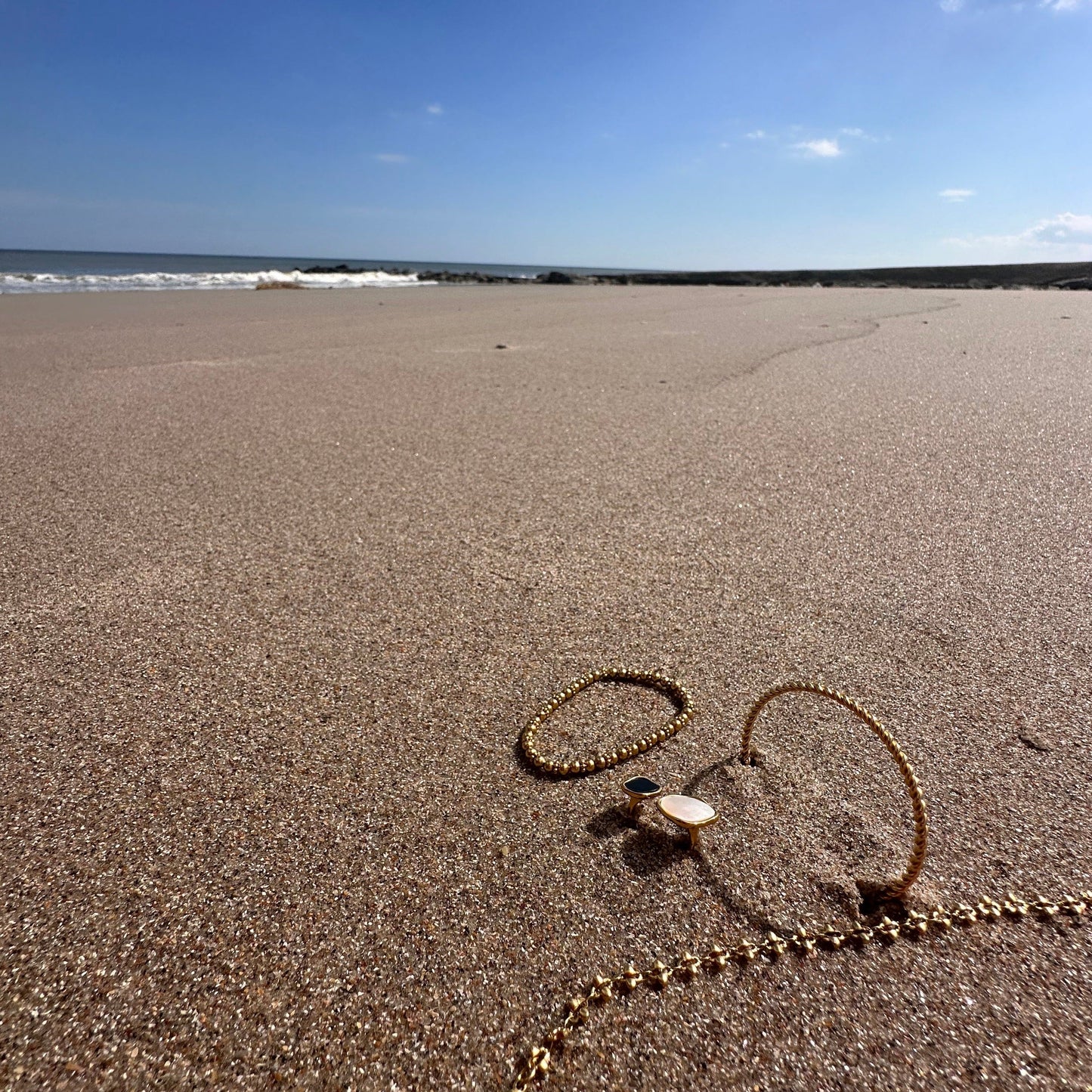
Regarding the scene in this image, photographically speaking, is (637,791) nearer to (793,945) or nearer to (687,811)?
(687,811)

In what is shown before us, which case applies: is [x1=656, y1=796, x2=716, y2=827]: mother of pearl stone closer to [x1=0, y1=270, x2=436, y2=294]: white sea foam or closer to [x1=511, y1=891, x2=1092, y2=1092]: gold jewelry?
[x1=511, y1=891, x2=1092, y2=1092]: gold jewelry

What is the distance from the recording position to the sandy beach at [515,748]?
0.97 meters

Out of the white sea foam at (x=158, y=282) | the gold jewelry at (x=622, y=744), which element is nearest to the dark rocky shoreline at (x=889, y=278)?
the white sea foam at (x=158, y=282)

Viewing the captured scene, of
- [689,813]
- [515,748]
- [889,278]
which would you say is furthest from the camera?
[889,278]

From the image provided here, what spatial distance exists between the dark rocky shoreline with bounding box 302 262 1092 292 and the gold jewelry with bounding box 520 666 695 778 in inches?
616

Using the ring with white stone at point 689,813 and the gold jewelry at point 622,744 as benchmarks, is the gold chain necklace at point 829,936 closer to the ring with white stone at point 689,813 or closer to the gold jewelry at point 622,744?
the ring with white stone at point 689,813

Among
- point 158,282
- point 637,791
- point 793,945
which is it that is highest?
point 158,282

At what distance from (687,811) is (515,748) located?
40cm

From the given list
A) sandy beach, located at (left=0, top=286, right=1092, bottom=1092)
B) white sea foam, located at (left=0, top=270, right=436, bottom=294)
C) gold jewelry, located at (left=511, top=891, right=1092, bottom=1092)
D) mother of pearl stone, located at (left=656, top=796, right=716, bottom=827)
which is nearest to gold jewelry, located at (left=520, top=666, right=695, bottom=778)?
sandy beach, located at (left=0, top=286, right=1092, bottom=1092)

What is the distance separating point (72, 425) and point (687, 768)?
133 inches

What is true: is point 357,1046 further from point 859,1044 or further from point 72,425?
point 72,425

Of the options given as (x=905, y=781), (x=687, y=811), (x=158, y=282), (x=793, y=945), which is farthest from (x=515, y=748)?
(x=158, y=282)

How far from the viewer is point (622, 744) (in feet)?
4.89

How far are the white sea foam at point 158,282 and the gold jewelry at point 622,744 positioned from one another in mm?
15276
